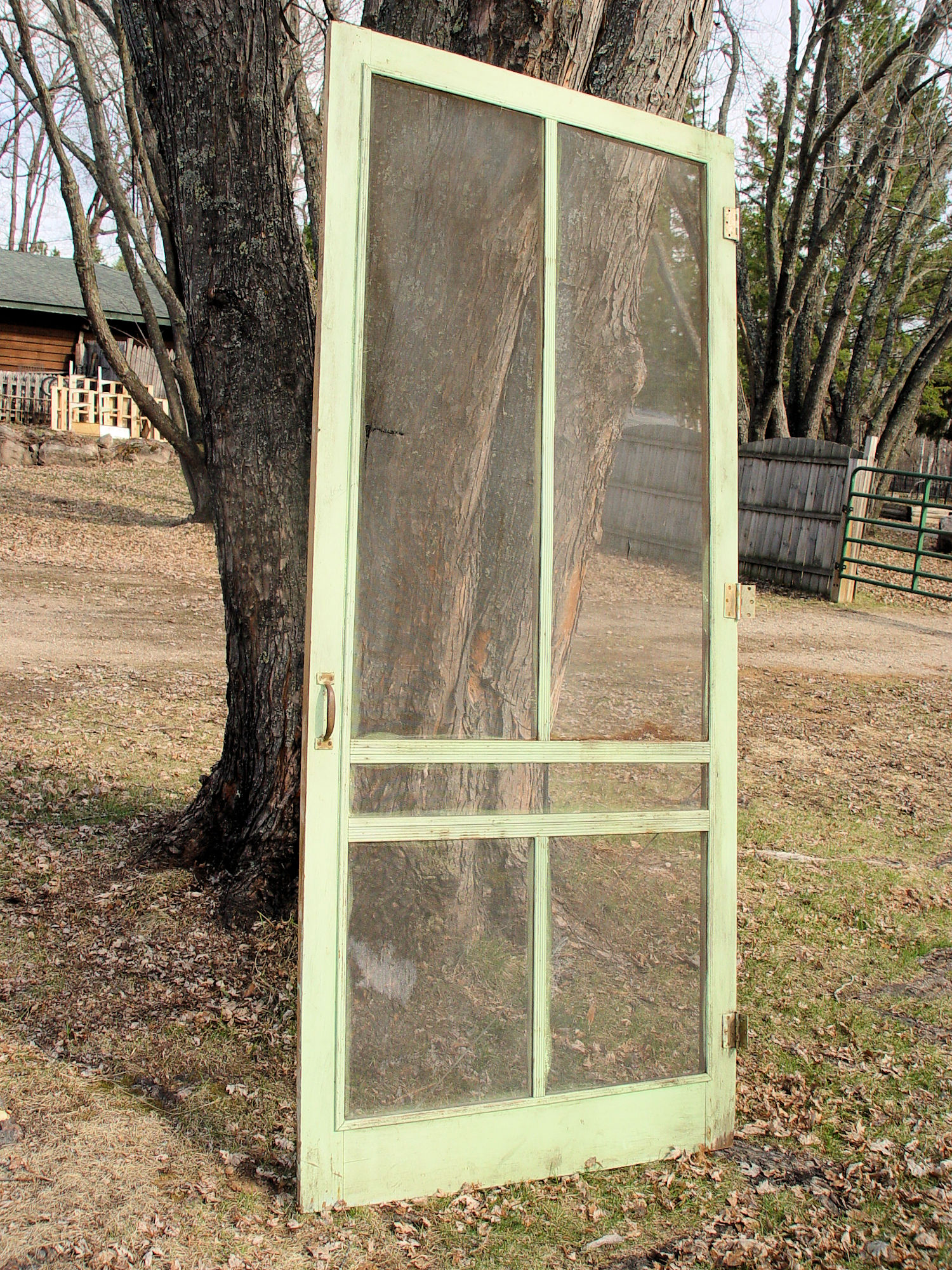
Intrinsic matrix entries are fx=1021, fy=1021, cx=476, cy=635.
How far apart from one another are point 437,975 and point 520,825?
16.2 inches

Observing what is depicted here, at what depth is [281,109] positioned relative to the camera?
134 inches

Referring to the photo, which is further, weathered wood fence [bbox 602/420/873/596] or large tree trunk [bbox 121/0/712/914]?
weathered wood fence [bbox 602/420/873/596]

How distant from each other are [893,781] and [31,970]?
455cm

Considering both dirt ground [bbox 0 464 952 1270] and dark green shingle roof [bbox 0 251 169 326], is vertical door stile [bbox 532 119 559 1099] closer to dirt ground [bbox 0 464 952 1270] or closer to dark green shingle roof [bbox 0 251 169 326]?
dirt ground [bbox 0 464 952 1270]

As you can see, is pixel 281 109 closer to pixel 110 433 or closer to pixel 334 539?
pixel 334 539

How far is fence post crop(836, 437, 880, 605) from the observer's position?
12.0 m

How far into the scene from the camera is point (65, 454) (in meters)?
17.8

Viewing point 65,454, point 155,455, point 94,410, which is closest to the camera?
point 65,454

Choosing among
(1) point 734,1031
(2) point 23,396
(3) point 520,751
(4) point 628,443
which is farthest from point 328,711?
(2) point 23,396

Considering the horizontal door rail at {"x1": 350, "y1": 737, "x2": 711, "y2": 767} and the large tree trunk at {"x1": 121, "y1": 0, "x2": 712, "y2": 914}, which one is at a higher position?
the large tree trunk at {"x1": 121, "y1": 0, "x2": 712, "y2": 914}

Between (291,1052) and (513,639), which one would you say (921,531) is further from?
(291,1052)

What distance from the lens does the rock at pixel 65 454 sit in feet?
57.7

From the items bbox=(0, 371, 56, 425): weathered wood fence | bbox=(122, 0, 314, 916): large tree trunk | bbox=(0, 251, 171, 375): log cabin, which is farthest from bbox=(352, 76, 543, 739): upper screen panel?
bbox=(0, 251, 171, 375): log cabin

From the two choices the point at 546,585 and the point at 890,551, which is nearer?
the point at 546,585
